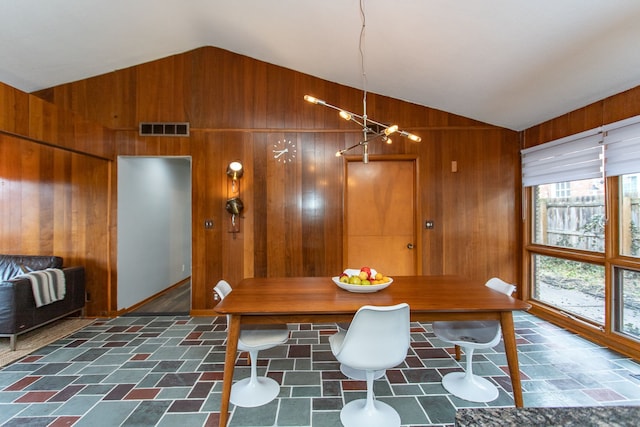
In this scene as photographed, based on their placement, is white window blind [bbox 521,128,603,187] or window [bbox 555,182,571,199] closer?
white window blind [bbox 521,128,603,187]

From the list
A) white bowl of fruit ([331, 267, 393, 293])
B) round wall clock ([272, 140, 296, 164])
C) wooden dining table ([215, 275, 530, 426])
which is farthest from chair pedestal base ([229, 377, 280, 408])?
round wall clock ([272, 140, 296, 164])

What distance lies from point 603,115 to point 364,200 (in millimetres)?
2523

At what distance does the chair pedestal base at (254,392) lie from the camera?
81.5 inches

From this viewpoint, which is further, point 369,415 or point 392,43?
point 392,43

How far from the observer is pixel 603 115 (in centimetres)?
286

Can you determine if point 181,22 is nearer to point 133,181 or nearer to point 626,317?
point 133,181

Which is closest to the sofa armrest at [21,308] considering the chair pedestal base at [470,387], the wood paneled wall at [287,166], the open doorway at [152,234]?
the open doorway at [152,234]

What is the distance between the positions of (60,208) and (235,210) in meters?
2.18

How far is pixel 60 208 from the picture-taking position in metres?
3.71

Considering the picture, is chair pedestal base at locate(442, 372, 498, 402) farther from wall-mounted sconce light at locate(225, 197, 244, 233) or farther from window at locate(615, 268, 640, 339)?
wall-mounted sconce light at locate(225, 197, 244, 233)

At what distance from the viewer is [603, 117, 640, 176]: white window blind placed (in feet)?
8.44

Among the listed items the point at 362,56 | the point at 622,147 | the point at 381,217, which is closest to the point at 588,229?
the point at 622,147

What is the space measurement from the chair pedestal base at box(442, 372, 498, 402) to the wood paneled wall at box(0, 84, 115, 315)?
12.9 feet

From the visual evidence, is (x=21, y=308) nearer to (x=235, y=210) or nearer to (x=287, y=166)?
(x=235, y=210)
